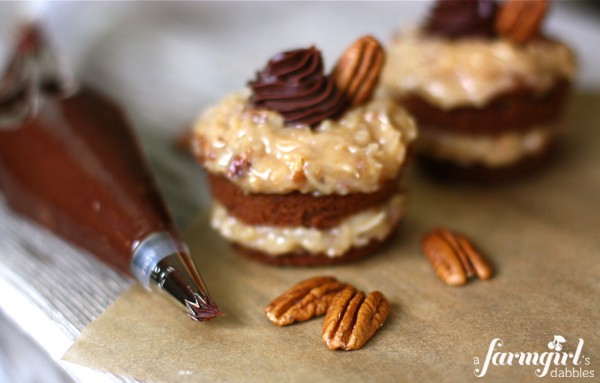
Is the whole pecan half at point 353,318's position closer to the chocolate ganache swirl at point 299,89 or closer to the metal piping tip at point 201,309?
the metal piping tip at point 201,309

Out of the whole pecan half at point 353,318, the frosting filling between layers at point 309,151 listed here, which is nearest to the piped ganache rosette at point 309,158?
the frosting filling between layers at point 309,151

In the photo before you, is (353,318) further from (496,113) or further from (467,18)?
(467,18)

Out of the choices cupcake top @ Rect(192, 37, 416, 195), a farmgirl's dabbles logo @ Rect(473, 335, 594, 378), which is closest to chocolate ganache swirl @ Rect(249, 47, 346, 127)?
cupcake top @ Rect(192, 37, 416, 195)

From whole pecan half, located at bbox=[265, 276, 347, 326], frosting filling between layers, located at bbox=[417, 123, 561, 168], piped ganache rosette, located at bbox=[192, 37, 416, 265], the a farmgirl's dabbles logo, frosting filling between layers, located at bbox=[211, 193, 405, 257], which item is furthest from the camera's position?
frosting filling between layers, located at bbox=[417, 123, 561, 168]

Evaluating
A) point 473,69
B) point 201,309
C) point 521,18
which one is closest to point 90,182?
point 201,309

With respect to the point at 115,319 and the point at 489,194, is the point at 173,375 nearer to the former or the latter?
the point at 115,319

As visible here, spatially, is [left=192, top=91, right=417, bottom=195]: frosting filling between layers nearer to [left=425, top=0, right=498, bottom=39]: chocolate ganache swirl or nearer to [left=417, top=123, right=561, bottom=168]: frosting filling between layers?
[left=417, top=123, right=561, bottom=168]: frosting filling between layers
